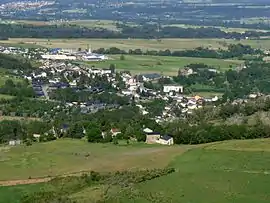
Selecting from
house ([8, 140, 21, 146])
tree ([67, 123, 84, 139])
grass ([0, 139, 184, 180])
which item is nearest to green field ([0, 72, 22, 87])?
tree ([67, 123, 84, 139])

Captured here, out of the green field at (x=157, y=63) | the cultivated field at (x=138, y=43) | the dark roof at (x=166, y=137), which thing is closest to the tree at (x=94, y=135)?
the dark roof at (x=166, y=137)

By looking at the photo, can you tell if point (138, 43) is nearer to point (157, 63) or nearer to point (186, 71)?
point (157, 63)

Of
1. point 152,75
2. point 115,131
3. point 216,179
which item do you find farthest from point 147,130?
point 152,75

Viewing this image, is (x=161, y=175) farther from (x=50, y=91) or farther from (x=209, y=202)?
(x=50, y=91)

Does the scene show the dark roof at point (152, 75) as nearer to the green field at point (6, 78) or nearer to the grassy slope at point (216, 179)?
the green field at point (6, 78)

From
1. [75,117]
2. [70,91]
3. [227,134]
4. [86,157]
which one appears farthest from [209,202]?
[70,91]

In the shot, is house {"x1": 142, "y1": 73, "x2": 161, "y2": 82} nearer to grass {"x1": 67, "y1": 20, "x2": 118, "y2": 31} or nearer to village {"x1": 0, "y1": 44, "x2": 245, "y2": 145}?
village {"x1": 0, "y1": 44, "x2": 245, "y2": 145}
